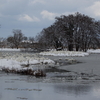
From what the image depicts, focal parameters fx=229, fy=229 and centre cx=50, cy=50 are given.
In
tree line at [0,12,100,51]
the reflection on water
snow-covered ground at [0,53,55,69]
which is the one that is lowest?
the reflection on water

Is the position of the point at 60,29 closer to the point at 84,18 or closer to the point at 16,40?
the point at 84,18

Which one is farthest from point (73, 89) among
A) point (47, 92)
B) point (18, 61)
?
point (18, 61)

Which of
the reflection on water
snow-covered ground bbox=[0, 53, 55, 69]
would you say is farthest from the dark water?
snow-covered ground bbox=[0, 53, 55, 69]

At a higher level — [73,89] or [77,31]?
[77,31]

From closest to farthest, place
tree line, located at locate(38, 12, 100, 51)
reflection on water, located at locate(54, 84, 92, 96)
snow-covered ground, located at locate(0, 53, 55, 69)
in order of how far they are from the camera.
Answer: reflection on water, located at locate(54, 84, 92, 96)
snow-covered ground, located at locate(0, 53, 55, 69)
tree line, located at locate(38, 12, 100, 51)

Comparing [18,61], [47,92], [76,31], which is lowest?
[47,92]

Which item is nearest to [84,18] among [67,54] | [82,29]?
[82,29]

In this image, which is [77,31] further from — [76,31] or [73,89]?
[73,89]

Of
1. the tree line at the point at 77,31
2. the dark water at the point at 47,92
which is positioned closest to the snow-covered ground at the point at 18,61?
the dark water at the point at 47,92

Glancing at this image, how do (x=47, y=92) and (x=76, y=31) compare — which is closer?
(x=47, y=92)

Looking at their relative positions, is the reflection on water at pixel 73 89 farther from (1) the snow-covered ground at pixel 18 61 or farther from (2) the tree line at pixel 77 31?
(2) the tree line at pixel 77 31

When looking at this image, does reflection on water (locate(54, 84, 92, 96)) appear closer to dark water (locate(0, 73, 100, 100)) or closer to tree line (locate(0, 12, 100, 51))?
dark water (locate(0, 73, 100, 100))

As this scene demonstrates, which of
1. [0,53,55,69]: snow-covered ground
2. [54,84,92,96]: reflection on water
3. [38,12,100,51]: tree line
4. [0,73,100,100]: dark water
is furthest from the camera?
[38,12,100,51]: tree line


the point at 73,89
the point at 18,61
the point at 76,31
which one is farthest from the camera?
the point at 76,31
